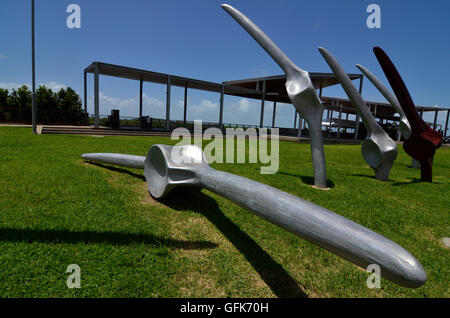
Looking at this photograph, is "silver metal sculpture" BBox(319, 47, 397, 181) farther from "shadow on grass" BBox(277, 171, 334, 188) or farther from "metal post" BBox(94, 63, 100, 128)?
"metal post" BBox(94, 63, 100, 128)

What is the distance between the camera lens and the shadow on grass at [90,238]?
9.29ft

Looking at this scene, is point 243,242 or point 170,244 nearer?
point 170,244

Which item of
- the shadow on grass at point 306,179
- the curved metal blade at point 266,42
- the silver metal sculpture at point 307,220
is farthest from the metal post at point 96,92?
the silver metal sculpture at point 307,220

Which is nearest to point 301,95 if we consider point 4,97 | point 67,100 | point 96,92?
point 96,92

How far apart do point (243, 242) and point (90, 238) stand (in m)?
1.94

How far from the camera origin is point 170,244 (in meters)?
3.04

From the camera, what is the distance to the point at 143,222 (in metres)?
3.50

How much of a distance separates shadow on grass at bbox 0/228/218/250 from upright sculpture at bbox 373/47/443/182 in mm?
7475
